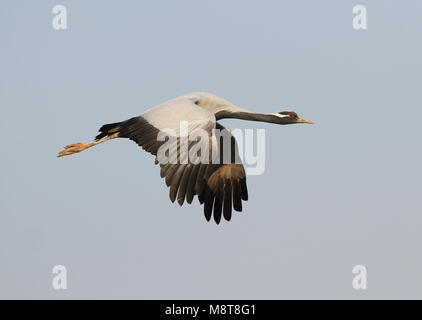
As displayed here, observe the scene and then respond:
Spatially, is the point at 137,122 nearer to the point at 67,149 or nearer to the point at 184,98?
the point at 184,98

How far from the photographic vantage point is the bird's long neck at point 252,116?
13.0 metres

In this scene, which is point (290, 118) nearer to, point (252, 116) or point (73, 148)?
point (252, 116)

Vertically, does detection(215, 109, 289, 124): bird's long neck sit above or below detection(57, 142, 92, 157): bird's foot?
above

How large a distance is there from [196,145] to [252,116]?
2.72 m

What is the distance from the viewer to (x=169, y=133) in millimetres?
11055

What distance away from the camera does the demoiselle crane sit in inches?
425

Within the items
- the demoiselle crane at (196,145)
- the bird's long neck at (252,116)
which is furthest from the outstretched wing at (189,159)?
the bird's long neck at (252,116)

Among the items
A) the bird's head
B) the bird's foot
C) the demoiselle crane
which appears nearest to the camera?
the demoiselle crane

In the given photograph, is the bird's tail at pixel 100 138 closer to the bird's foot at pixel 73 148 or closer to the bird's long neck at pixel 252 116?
the bird's foot at pixel 73 148

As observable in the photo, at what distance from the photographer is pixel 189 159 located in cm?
1079

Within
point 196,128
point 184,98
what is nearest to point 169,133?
point 196,128

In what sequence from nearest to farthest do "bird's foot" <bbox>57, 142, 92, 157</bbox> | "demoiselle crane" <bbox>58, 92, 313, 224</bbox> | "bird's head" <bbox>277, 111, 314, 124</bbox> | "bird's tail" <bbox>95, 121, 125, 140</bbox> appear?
"demoiselle crane" <bbox>58, 92, 313, 224</bbox>
"bird's tail" <bbox>95, 121, 125, 140</bbox>
"bird's foot" <bbox>57, 142, 92, 157</bbox>
"bird's head" <bbox>277, 111, 314, 124</bbox>

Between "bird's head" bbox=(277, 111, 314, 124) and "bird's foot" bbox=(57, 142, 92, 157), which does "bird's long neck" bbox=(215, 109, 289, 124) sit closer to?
"bird's head" bbox=(277, 111, 314, 124)

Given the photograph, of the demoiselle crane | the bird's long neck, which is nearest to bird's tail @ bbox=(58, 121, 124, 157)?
the demoiselle crane
